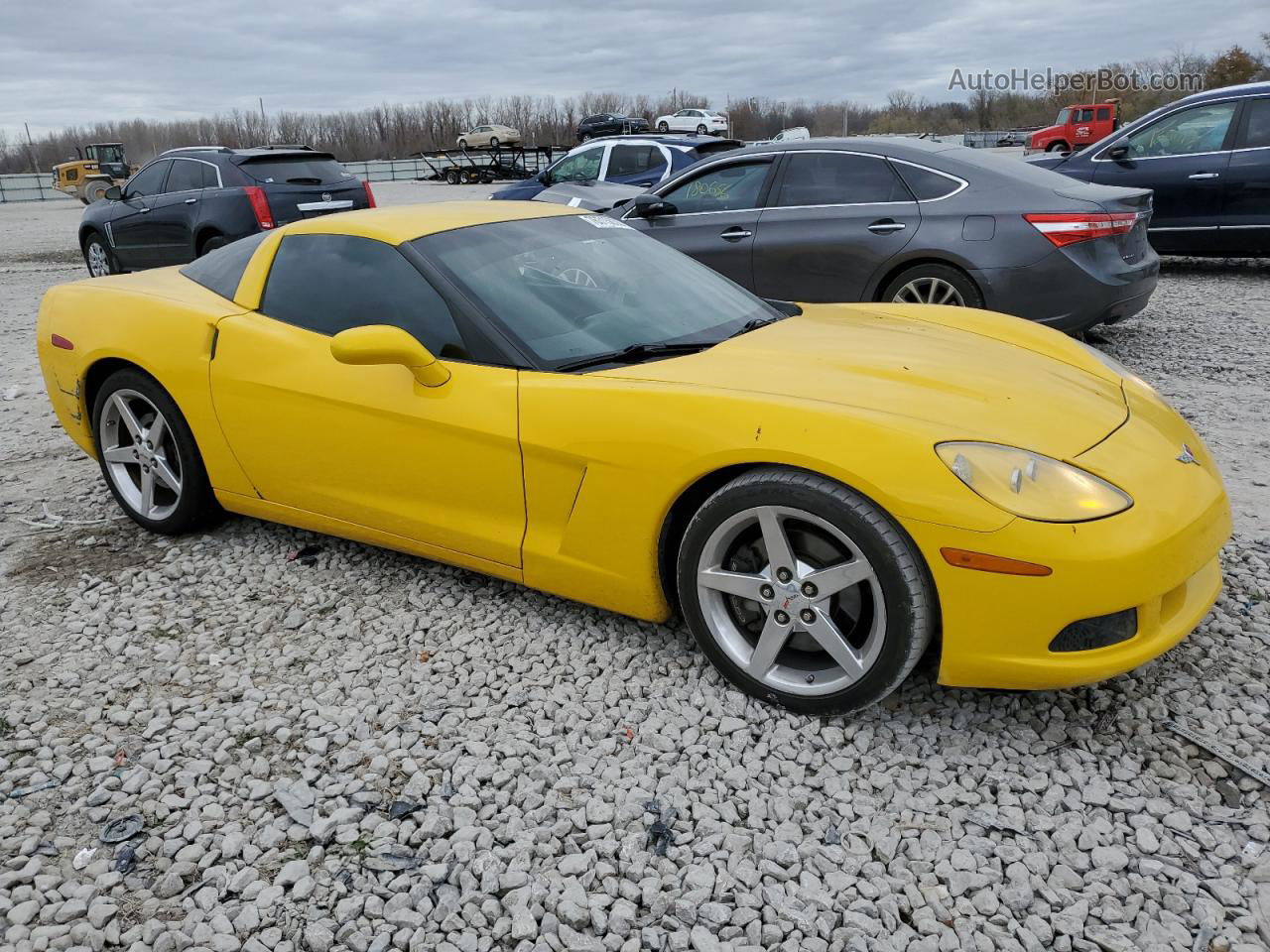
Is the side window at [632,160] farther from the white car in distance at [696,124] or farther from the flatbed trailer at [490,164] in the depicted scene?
the white car in distance at [696,124]

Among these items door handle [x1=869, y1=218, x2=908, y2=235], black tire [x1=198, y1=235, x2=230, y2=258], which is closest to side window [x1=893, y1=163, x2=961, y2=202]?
door handle [x1=869, y1=218, x2=908, y2=235]

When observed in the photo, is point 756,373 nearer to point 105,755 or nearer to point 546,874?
point 546,874

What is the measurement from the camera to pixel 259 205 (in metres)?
9.95

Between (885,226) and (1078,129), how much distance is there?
111ft

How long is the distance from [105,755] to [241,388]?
4.48 feet

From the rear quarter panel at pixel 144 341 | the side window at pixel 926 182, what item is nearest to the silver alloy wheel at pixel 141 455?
the rear quarter panel at pixel 144 341

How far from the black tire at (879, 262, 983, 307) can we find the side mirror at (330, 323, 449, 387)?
12.3 ft

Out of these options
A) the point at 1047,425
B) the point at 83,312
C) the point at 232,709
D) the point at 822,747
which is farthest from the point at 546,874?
the point at 83,312

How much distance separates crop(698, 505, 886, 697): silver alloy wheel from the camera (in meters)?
2.51

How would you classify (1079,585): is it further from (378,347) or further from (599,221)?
(599,221)

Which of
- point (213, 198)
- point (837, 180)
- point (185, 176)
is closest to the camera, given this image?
point (837, 180)

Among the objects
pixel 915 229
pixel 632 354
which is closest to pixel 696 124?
pixel 915 229

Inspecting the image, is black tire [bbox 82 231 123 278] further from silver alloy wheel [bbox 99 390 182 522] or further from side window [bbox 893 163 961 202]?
side window [bbox 893 163 961 202]

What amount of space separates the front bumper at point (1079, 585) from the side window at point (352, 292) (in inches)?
65.1
